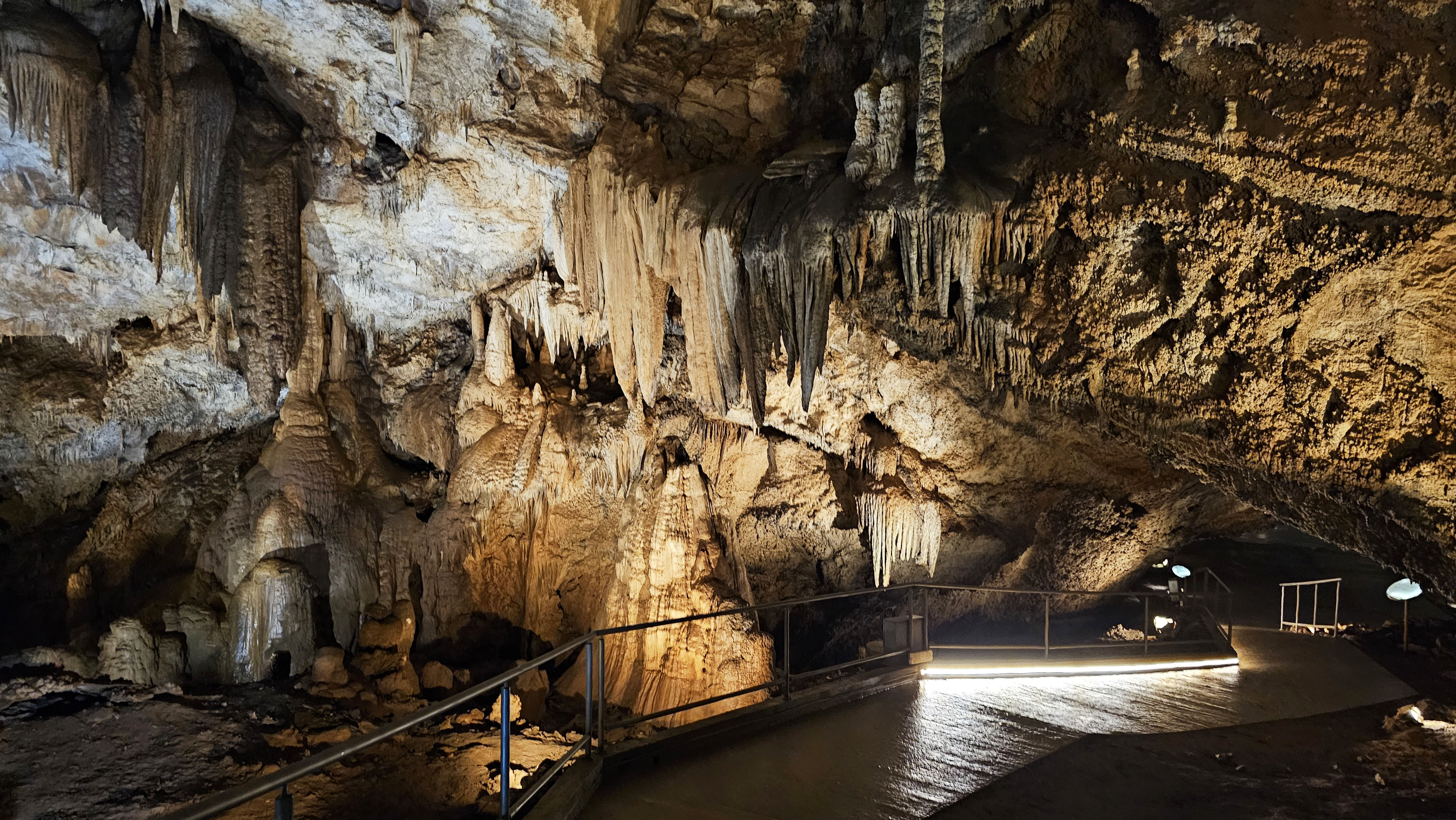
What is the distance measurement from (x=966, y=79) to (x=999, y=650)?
531 centimetres

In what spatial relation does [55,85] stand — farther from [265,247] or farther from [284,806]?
[284,806]

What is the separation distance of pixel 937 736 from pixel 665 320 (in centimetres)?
523

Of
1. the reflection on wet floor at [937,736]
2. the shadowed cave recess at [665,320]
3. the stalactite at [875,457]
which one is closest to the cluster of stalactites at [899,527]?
the shadowed cave recess at [665,320]

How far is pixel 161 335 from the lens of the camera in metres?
10.3

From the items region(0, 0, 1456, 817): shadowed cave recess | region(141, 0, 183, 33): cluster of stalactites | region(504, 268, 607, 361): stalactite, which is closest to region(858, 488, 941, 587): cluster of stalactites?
region(0, 0, 1456, 817): shadowed cave recess

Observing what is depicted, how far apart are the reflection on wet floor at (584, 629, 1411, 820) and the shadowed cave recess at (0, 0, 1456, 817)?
1.68 meters

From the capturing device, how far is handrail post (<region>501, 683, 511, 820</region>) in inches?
124

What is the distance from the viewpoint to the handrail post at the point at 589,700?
3.87 meters

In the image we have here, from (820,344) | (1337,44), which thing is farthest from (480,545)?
(1337,44)

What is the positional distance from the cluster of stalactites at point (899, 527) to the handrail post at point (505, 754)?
6.76 m

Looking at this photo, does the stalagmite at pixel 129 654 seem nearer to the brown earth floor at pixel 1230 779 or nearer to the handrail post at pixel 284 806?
the handrail post at pixel 284 806

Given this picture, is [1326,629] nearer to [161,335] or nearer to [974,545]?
[974,545]

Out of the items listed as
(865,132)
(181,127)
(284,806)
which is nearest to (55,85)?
(181,127)

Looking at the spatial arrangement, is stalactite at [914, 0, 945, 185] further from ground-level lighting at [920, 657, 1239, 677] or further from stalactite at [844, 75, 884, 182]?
ground-level lighting at [920, 657, 1239, 677]
